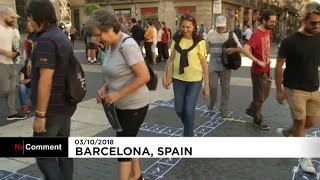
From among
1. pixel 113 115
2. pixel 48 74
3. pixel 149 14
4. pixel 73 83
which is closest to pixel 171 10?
pixel 149 14


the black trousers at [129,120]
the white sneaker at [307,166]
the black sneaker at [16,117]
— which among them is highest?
the black trousers at [129,120]

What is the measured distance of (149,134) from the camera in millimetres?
5383

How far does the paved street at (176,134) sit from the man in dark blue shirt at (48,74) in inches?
40.7

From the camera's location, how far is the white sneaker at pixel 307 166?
3.89 m

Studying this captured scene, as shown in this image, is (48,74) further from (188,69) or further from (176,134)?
(176,134)

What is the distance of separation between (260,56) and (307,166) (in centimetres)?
195

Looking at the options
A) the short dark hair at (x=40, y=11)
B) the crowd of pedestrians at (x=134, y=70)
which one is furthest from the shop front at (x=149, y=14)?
the short dark hair at (x=40, y=11)

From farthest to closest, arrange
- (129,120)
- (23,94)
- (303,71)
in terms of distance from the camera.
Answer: (23,94), (303,71), (129,120)

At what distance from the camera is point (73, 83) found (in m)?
3.05

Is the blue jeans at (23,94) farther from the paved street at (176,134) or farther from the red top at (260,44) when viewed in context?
the red top at (260,44)

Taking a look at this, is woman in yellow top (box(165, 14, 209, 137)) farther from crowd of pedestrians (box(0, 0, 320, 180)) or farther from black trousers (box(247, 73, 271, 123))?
black trousers (box(247, 73, 271, 123))

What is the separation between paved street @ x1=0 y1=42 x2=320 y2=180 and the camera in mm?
3951

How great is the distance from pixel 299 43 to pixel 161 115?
10.5ft

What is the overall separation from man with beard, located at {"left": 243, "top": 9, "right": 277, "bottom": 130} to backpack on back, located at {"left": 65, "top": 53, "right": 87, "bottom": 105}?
9.39 feet
